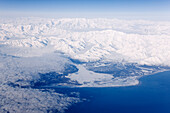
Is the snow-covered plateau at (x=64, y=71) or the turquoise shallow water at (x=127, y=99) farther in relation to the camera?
the turquoise shallow water at (x=127, y=99)

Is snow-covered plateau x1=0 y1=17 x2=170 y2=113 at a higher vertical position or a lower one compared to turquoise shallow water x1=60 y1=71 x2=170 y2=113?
higher

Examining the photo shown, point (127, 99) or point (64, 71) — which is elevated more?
point (64, 71)

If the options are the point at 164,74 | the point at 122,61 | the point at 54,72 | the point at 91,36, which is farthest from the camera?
the point at 91,36

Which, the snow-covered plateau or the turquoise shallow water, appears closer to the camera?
the snow-covered plateau

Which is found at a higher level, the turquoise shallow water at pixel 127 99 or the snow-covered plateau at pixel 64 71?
the snow-covered plateau at pixel 64 71

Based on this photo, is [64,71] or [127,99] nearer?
[127,99]

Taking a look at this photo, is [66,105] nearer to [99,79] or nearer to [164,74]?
[99,79]

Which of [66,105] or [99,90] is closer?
[66,105]

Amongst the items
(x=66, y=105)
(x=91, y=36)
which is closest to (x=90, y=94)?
(x=66, y=105)
